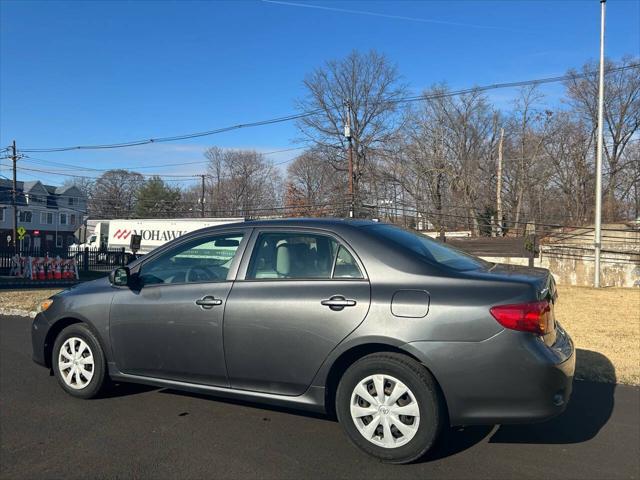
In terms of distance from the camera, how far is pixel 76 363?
4738mm

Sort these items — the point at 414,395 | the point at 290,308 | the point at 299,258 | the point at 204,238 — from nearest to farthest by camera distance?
1. the point at 414,395
2. the point at 290,308
3. the point at 299,258
4. the point at 204,238

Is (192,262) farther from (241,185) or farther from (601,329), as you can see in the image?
(241,185)

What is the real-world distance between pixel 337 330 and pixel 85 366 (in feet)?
8.47

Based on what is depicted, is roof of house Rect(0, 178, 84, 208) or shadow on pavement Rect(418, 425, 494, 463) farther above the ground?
roof of house Rect(0, 178, 84, 208)

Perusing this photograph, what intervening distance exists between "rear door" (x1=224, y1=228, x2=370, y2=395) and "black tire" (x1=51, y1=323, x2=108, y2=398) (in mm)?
1417

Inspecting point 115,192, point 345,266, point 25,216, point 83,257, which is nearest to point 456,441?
point 345,266

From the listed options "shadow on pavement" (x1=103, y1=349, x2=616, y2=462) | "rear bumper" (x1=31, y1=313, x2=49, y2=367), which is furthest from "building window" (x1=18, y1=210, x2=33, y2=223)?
"shadow on pavement" (x1=103, y1=349, x2=616, y2=462)

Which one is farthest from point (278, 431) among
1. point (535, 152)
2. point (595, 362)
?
point (535, 152)

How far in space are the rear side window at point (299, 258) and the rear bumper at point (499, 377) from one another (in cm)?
84

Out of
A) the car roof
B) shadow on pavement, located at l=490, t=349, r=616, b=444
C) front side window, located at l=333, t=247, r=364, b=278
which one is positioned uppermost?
the car roof

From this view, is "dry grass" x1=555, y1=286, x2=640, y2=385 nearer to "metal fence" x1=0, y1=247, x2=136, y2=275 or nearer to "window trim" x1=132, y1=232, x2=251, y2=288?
"window trim" x1=132, y1=232, x2=251, y2=288

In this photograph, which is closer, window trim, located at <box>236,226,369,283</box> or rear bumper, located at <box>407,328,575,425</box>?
rear bumper, located at <box>407,328,575,425</box>

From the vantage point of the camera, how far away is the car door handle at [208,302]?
161 inches

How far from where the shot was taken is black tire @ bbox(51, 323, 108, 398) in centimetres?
463
